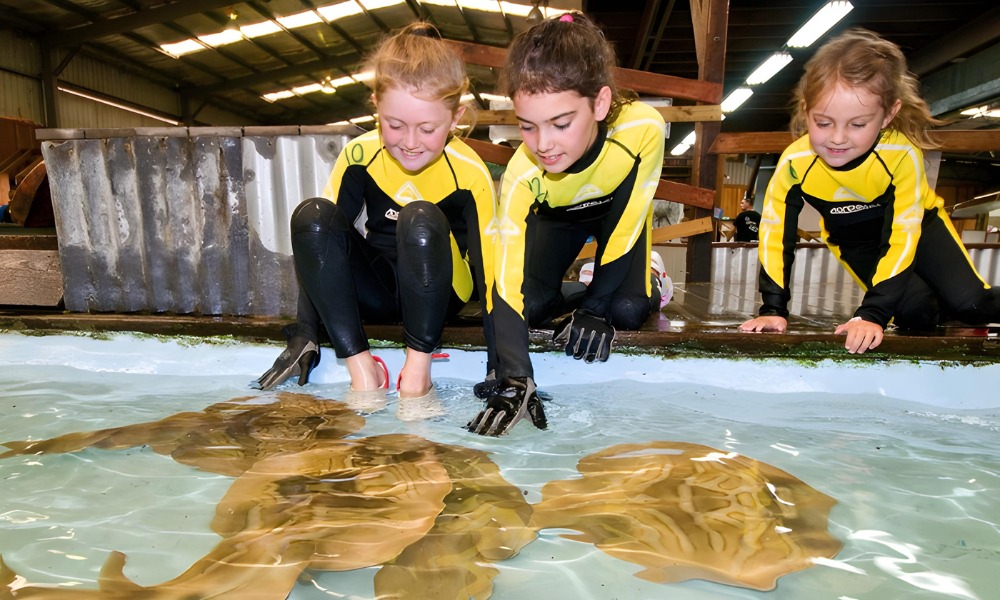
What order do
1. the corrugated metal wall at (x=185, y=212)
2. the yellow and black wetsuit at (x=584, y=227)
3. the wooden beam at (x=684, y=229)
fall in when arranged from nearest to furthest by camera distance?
the yellow and black wetsuit at (x=584, y=227)
the corrugated metal wall at (x=185, y=212)
the wooden beam at (x=684, y=229)

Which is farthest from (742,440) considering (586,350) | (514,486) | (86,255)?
(86,255)

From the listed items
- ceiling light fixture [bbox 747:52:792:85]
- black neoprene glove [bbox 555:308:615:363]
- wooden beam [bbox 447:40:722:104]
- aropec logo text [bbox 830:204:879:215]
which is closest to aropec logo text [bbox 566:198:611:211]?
black neoprene glove [bbox 555:308:615:363]

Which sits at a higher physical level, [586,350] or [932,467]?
[586,350]

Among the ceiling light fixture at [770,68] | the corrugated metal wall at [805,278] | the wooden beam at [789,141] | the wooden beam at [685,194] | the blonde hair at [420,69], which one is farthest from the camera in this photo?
the ceiling light fixture at [770,68]

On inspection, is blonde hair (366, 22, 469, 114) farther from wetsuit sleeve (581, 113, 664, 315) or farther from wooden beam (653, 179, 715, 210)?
wooden beam (653, 179, 715, 210)

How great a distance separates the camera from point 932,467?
5.07 ft

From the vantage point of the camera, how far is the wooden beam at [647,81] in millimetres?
3588

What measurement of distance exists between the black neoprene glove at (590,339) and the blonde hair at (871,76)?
1.09m

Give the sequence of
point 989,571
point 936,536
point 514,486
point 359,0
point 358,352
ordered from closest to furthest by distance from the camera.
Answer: point 989,571
point 936,536
point 514,486
point 358,352
point 359,0

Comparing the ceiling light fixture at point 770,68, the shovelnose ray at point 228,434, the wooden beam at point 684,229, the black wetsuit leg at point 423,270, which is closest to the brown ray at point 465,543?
the shovelnose ray at point 228,434

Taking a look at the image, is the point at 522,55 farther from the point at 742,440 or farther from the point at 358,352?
the point at 742,440

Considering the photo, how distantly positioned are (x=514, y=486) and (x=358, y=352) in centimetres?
88

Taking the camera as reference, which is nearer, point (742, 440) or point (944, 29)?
point (742, 440)

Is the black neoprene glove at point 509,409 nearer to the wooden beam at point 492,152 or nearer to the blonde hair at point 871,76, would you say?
the blonde hair at point 871,76
